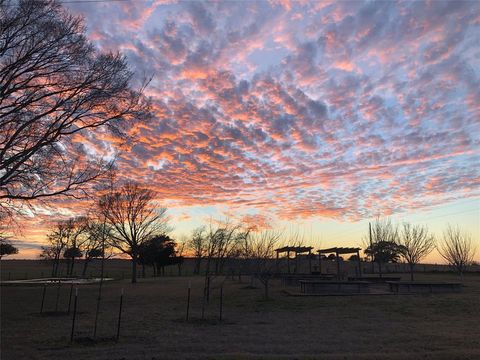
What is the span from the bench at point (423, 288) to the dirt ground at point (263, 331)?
393 centimetres

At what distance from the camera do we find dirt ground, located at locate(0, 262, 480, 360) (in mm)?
8703

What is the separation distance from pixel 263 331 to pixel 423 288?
54.5ft

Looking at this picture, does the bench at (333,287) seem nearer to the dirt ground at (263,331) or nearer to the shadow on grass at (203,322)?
the dirt ground at (263,331)

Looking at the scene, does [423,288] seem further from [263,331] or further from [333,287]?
[263,331]

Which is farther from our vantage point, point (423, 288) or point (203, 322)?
point (423, 288)

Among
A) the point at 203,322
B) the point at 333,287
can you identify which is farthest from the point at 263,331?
the point at 333,287

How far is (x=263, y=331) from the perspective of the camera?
11.8m

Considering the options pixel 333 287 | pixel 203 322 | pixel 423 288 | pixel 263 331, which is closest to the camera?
pixel 263 331

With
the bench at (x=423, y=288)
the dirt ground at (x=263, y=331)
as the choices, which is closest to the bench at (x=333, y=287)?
the bench at (x=423, y=288)

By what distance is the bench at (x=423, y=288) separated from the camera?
24.0 meters

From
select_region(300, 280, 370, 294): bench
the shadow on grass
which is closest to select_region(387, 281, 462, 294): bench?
select_region(300, 280, 370, 294): bench

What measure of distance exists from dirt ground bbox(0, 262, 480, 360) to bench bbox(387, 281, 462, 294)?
3929 mm

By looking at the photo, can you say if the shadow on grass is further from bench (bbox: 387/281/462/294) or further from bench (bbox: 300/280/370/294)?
bench (bbox: 387/281/462/294)

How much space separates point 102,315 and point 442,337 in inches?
500
